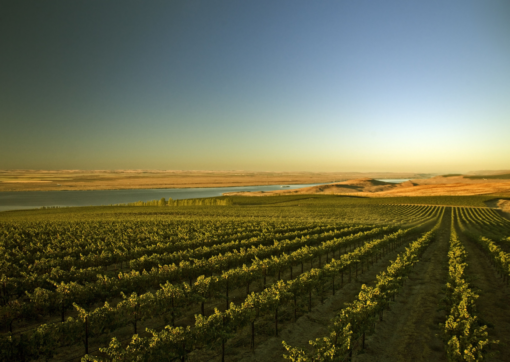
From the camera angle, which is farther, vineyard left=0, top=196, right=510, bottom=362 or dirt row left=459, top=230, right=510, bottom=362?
dirt row left=459, top=230, right=510, bottom=362

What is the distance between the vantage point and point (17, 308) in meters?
12.0

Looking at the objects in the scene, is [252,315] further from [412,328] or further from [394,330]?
[412,328]

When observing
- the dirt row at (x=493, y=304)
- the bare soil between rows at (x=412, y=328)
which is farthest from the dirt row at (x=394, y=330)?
the dirt row at (x=493, y=304)

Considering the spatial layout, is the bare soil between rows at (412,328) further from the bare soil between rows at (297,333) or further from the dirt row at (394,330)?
the bare soil between rows at (297,333)

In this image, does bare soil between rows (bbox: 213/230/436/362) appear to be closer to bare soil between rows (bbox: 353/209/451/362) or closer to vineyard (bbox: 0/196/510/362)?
vineyard (bbox: 0/196/510/362)

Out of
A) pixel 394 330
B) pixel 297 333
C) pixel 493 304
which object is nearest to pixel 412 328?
pixel 394 330

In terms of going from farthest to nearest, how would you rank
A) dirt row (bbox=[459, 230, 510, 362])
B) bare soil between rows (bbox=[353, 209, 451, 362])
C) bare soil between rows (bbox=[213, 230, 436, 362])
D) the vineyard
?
dirt row (bbox=[459, 230, 510, 362]) < bare soil between rows (bbox=[353, 209, 451, 362]) < bare soil between rows (bbox=[213, 230, 436, 362]) < the vineyard

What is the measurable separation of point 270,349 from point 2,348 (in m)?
9.48

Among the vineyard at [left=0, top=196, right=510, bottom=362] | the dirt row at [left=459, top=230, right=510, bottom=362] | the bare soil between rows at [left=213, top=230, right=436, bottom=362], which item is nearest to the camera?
the vineyard at [left=0, top=196, right=510, bottom=362]

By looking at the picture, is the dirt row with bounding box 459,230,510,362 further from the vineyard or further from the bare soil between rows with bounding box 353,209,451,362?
the bare soil between rows with bounding box 353,209,451,362

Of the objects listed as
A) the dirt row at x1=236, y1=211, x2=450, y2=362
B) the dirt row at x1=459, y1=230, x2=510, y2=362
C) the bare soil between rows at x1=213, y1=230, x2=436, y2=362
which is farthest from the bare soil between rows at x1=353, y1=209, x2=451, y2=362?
the bare soil between rows at x1=213, y1=230, x2=436, y2=362

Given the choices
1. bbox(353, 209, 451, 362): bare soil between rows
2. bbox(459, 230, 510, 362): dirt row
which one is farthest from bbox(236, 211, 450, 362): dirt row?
bbox(459, 230, 510, 362): dirt row

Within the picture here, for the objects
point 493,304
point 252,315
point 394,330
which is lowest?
point 493,304

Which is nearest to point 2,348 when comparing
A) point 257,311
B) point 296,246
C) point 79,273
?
point 257,311
